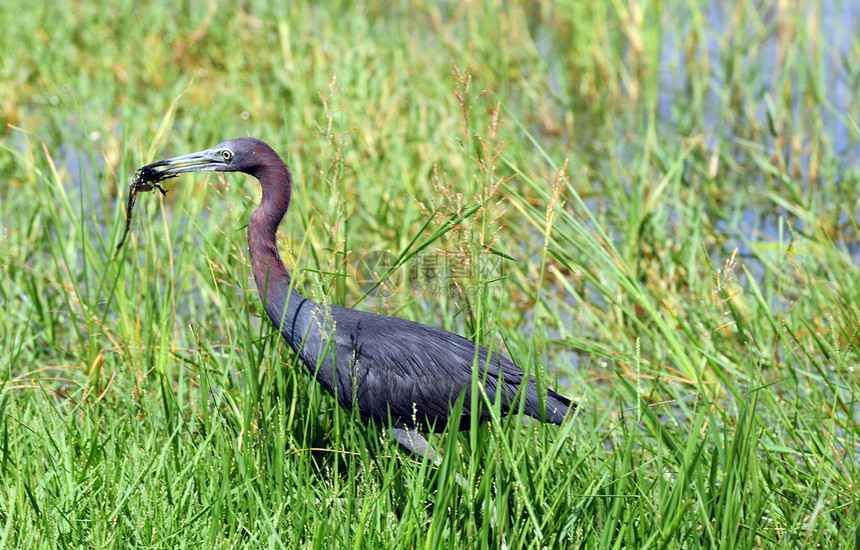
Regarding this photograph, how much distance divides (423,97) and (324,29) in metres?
1.55

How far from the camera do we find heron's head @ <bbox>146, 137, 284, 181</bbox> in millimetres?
3076

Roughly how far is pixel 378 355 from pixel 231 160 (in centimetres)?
82

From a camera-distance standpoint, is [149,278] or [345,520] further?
[149,278]

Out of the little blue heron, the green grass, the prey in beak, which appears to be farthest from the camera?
the prey in beak

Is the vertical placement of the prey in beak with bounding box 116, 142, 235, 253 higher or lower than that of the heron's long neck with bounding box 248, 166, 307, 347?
higher

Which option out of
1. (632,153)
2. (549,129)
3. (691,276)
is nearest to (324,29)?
(549,129)

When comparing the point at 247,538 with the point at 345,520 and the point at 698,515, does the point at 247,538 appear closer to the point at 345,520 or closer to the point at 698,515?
the point at 345,520

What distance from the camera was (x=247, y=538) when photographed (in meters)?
2.53

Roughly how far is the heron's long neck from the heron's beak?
6.8 inches

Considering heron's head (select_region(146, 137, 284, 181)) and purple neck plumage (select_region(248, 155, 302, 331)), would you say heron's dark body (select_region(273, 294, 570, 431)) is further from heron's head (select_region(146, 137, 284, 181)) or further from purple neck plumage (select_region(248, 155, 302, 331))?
heron's head (select_region(146, 137, 284, 181))

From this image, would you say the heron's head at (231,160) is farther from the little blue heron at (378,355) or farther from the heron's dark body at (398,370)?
the heron's dark body at (398,370)

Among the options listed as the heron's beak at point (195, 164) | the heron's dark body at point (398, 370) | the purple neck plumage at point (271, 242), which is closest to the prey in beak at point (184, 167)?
the heron's beak at point (195, 164)

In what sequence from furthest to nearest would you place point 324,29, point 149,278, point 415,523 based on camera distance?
1. point 324,29
2. point 149,278
3. point 415,523

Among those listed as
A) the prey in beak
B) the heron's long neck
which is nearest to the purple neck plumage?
the heron's long neck
